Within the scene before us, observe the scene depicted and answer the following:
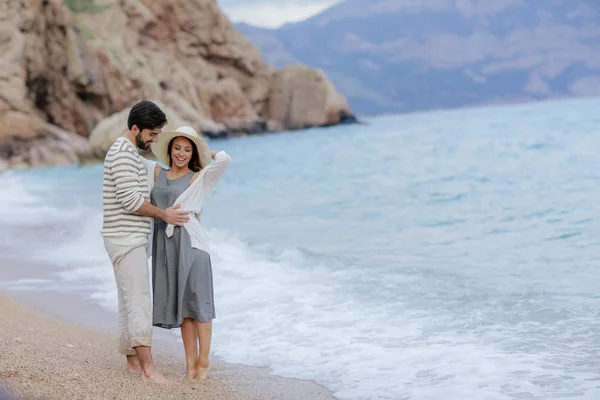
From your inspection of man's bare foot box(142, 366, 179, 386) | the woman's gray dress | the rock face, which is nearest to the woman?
the woman's gray dress

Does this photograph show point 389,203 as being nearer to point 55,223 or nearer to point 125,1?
point 55,223

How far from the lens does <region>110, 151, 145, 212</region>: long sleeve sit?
484cm

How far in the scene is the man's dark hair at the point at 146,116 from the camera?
4910 millimetres

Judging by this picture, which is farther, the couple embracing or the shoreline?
the couple embracing

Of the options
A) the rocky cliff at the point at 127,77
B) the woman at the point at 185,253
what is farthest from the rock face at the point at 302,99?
the woman at the point at 185,253

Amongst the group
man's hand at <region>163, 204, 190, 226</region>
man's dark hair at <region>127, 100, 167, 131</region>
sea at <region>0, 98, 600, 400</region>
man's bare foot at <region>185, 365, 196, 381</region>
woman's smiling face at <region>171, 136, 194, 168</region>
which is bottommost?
sea at <region>0, 98, 600, 400</region>

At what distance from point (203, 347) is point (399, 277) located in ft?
13.3

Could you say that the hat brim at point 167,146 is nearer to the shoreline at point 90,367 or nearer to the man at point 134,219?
the man at point 134,219

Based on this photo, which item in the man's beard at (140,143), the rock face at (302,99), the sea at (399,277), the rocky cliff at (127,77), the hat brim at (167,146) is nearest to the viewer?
the man's beard at (140,143)

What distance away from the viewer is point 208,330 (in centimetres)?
511

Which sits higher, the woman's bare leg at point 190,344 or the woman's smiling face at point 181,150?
the woman's smiling face at point 181,150

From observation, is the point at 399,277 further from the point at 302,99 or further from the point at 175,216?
the point at 302,99

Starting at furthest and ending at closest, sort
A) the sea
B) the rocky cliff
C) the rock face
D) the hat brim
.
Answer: the rock face, the rocky cliff, the sea, the hat brim

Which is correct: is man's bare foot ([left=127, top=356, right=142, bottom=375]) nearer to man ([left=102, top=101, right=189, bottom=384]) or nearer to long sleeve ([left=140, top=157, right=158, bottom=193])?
man ([left=102, top=101, right=189, bottom=384])
